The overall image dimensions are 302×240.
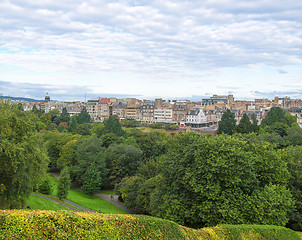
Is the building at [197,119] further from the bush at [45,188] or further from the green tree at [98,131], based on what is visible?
the bush at [45,188]

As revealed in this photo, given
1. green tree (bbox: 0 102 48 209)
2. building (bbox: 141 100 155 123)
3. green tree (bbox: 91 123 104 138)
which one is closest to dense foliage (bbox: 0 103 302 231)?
green tree (bbox: 0 102 48 209)

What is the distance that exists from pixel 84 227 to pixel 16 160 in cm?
997

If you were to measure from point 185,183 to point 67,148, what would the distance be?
133 feet

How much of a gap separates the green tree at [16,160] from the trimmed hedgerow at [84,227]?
8469mm

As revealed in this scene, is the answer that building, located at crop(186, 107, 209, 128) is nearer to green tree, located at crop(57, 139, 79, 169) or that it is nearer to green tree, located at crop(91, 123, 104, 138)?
green tree, located at crop(91, 123, 104, 138)

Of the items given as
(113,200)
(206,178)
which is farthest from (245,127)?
(206,178)

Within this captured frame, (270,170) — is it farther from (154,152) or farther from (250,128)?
(250,128)

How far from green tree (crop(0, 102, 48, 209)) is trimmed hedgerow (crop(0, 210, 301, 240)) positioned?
8.47m

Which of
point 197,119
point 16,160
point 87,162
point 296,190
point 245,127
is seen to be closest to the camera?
point 16,160

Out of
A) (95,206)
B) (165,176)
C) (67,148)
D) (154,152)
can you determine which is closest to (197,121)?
(154,152)

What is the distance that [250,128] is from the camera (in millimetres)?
76250

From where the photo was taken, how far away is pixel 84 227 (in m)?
11.4

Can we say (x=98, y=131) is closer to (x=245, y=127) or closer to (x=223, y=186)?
(x=245, y=127)

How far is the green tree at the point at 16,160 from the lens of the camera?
1888 centimetres
